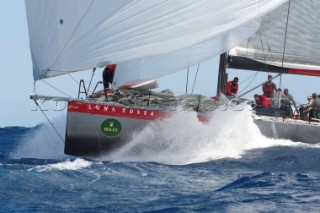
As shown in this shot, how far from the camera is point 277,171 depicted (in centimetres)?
1611

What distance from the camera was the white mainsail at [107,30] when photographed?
15.6 meters

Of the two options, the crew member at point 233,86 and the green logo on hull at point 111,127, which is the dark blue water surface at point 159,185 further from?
the crew member at point 233,86

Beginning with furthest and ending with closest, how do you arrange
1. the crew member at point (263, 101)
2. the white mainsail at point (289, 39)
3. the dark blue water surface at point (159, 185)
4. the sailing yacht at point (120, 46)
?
the white mainsail at point (289, 39) → the crew member at point (263, 101) → the sailing yacht at point (120, 46) → the dark blue water surface at point (159, 185)

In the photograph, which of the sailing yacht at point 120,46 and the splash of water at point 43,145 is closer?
the sailing yacht at point 120,46

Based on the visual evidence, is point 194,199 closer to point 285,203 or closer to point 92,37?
point 285,203

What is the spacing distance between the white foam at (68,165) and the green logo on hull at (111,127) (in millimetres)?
924

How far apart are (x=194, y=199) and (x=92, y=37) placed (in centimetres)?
478

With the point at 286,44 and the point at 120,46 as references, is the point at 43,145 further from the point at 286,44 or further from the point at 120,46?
the point at 286,44

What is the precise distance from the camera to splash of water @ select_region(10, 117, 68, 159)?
61.2 ft

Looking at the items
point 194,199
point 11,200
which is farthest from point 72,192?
point 194,199

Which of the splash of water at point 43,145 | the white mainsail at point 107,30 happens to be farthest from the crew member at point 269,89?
the white mainsail at point 107,30

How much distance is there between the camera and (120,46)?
15719mm


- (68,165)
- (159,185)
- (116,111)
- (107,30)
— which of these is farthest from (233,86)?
(159,185)

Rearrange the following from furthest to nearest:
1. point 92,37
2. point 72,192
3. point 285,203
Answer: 1. point 92,37
2. point 72,192
3. point 285,203
